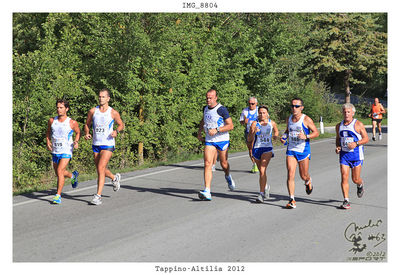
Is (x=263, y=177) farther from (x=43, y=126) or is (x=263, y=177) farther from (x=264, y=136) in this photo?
(x=43, y=126)

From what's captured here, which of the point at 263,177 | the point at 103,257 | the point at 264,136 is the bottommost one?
the point at 103,257

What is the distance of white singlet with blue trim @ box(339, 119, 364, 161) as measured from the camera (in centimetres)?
841

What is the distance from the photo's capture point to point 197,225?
750 cm

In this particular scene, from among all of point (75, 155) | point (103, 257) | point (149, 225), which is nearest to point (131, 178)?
point (75, 155)

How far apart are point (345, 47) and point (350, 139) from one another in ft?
124

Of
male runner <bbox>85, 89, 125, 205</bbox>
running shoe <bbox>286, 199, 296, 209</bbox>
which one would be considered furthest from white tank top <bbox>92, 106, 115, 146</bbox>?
running shoe <bbox>286, 199, 296, 209</bbox>

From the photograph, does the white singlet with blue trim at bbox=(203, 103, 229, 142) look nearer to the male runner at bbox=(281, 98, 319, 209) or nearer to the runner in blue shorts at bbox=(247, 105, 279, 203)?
the runner in blue shorts at bbox=(247, 105, 279, 203)

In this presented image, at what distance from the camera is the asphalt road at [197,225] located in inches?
242

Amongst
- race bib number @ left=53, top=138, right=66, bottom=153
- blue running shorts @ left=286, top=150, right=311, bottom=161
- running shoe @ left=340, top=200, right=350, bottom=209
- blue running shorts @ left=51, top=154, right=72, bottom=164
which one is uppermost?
race bib number @ left=53, top=138, right=66, bottom=153

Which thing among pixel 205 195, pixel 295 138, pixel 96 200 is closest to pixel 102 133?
pixel 96 200

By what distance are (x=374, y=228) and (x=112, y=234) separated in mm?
3789

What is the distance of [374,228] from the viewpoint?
7.39 meters

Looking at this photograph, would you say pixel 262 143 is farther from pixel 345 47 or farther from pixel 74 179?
pixel 345 47
